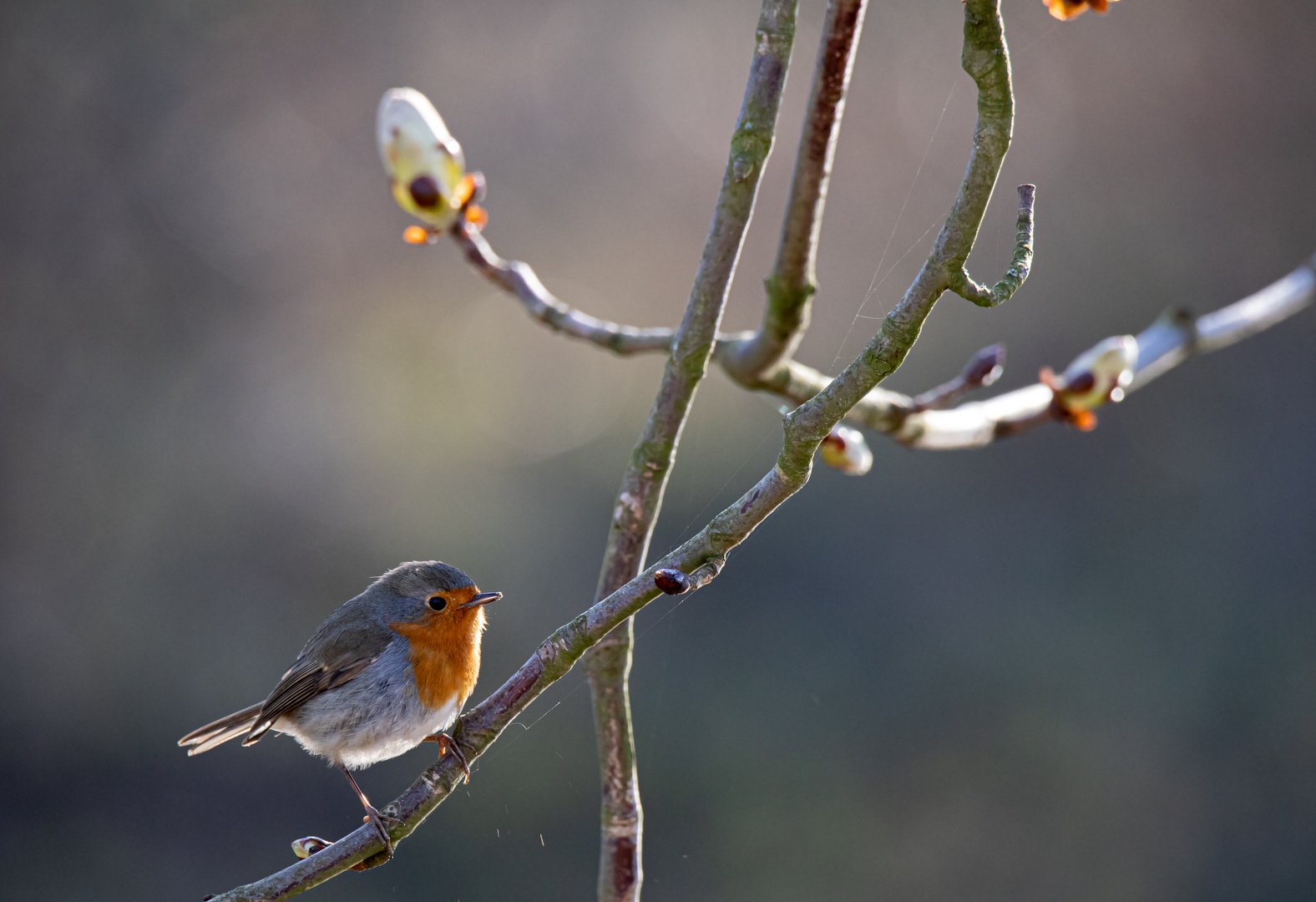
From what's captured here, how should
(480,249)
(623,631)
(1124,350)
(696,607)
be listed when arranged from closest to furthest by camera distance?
(623,631)
(480,249)
(1124,350)
(696,607)

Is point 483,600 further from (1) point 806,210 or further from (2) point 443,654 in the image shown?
(1) point 806,210

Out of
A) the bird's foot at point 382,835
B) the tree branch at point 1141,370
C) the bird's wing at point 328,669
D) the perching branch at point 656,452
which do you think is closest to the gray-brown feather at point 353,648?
the bird's wing at point 328,669

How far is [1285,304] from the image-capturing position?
2.19 m

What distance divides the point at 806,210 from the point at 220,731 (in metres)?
1.37

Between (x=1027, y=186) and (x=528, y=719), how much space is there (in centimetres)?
347

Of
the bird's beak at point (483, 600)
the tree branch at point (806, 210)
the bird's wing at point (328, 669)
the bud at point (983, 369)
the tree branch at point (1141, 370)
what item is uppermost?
the tree branch at point (806, 210)

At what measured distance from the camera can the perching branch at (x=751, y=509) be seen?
97cm

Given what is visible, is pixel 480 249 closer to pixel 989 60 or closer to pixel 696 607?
pixel 989 60

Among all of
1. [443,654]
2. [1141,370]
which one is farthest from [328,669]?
[1141,370]

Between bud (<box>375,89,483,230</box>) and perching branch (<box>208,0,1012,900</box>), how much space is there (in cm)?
69

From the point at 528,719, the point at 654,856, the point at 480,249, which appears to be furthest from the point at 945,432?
the point at 654,856

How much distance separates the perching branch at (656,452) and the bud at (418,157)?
37cm

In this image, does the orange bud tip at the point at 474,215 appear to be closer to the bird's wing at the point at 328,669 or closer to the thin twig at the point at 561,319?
the thin twig at the point at 561,319

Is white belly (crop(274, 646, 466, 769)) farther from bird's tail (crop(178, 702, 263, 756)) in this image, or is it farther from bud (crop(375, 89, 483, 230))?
bud (crop(375, 89, 483, 230))
